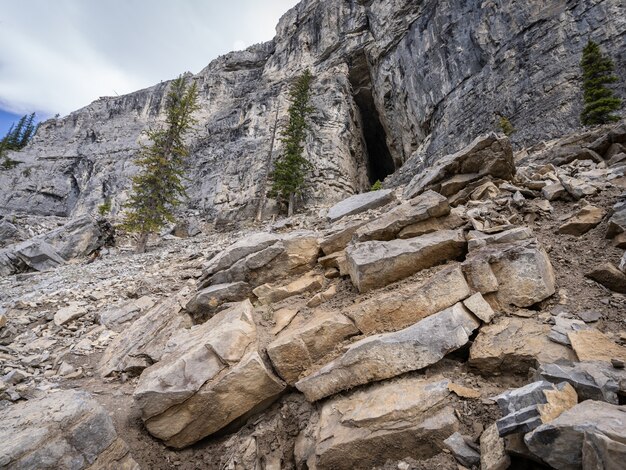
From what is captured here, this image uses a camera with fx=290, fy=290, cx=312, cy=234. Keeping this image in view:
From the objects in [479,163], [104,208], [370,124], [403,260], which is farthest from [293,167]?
[104,208]

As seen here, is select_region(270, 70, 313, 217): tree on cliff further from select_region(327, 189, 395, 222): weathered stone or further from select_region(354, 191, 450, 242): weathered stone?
select_region(354, 191, 450, 242): weathered stone

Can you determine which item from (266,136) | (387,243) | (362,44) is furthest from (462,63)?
(387,243)

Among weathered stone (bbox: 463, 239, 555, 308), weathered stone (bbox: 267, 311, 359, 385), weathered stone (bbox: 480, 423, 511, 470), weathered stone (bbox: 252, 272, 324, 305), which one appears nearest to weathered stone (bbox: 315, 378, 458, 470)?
weathered stone (bbox: 480, 423, 511, 470)

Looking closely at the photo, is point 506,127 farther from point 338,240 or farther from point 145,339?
point 145,339

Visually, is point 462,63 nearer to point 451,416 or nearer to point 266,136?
point 266,136

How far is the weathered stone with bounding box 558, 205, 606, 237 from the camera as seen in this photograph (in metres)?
5.88

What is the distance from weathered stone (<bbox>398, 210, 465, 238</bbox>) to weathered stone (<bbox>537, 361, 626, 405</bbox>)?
3.83 meters

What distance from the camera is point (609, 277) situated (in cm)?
467

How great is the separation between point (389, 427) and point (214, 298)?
5070mm

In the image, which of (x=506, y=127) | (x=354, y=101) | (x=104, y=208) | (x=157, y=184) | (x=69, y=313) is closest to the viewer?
(x=69, y=313)

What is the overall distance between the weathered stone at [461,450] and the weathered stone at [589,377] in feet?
3.82

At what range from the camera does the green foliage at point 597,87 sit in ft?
53.5

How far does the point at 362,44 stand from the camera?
121 feet

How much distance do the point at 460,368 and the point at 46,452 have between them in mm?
5548
